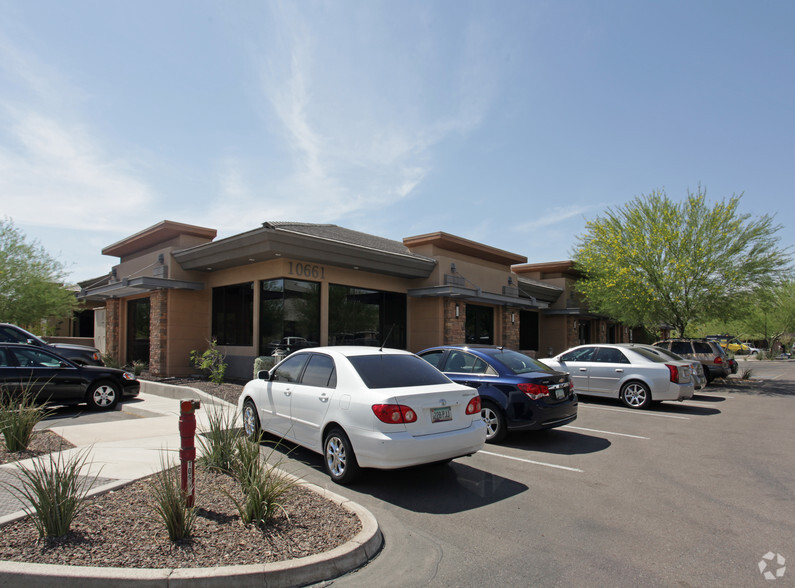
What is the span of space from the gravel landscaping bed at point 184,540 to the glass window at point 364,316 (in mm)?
10425

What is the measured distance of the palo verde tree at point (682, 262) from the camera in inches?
714

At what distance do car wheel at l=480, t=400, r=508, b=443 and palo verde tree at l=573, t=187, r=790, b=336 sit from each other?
12977 millimetres

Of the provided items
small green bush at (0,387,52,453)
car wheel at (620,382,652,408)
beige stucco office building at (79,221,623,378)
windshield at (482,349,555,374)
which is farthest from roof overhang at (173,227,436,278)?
car wheel at (620,382,652,408)

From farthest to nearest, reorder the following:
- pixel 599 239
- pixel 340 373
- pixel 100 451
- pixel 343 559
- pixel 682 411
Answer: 1. pixel 599 239
2. pixel 682 411
3. pixel 100 451
4. pixel 340 373
5. pixel 343 559

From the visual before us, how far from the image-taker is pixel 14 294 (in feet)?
76.5

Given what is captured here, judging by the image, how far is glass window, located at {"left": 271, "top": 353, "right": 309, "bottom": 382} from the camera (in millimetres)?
7121

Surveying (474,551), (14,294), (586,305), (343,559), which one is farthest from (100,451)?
(586,305)

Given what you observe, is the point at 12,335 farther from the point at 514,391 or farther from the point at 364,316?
the point at 514,391

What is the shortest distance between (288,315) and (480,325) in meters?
9.56

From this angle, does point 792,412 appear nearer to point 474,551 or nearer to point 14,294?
point 474,551

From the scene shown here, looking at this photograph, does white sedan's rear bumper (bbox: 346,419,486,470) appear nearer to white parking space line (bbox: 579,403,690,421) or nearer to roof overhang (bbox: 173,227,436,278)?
white parking space line (bbox: 579,403,690,421)

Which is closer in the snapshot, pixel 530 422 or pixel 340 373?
pixel 340 373

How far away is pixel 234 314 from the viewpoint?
55.1 feet

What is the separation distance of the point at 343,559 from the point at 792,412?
13183mm
